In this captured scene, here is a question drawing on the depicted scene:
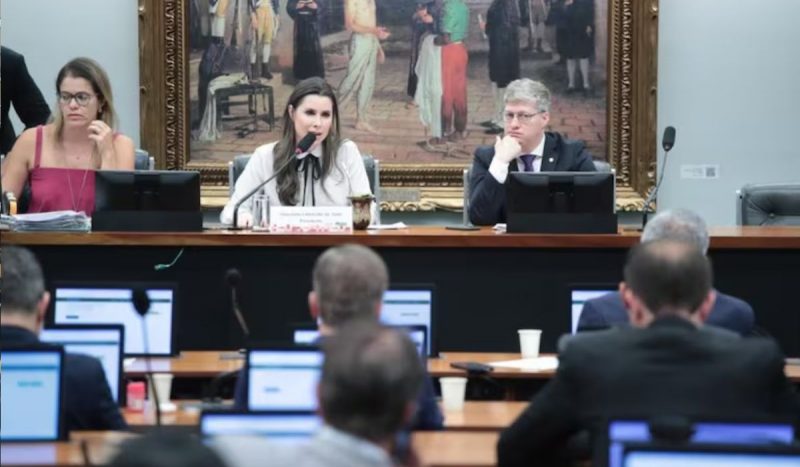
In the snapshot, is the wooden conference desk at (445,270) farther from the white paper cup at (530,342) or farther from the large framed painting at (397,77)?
the large framed painting at (397,77)

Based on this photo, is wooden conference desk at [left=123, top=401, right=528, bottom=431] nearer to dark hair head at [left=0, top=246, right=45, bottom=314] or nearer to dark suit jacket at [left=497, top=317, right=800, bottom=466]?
dark hair head at [left=0, top=246, right=45, bottom=314]

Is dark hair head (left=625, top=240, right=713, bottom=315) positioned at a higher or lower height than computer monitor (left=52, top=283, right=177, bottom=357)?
higher

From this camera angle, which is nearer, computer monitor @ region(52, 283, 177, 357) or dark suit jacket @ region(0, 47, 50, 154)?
computer monitor @ region(52, 283, 177, 357)

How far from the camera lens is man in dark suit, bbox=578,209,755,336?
4910mm

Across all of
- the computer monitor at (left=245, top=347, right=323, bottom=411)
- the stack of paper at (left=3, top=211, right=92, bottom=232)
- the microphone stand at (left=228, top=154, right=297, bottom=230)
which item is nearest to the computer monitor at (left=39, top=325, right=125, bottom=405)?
the computer monitor at (left=245, top=347, right=323, bottom=411)

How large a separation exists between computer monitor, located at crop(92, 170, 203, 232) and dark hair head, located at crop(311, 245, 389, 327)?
3.13 metres

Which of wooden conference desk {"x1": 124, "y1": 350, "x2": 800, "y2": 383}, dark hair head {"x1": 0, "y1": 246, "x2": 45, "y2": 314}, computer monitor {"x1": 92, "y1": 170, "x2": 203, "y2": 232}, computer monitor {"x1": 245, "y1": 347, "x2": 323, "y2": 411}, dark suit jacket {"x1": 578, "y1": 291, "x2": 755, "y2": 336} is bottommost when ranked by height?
wooden conference desk {"x1": 124, "y1": 350, "x2": 800, "y2": 383}

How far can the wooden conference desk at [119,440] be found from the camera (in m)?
3.30

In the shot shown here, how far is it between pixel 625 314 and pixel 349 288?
149 cm

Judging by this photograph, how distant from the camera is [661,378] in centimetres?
355

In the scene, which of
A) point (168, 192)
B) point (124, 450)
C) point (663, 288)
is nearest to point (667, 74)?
point (168, 192)

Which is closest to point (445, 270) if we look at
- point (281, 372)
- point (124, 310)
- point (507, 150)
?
point (507, 150)

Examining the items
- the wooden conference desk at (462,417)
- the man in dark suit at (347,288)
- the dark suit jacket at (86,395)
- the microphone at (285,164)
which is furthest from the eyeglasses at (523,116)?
the dark suit jacket at (86,395)

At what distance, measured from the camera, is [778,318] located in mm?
6715
